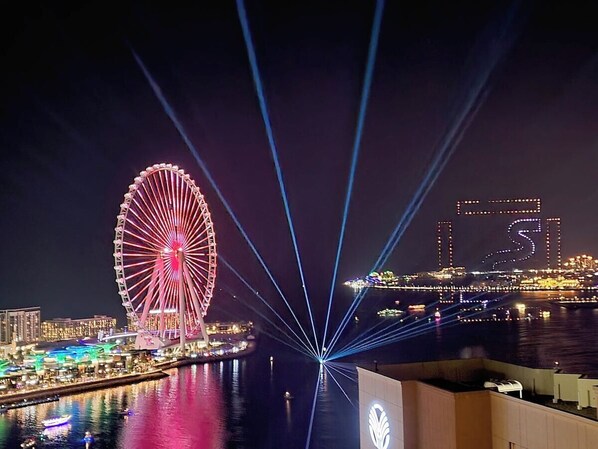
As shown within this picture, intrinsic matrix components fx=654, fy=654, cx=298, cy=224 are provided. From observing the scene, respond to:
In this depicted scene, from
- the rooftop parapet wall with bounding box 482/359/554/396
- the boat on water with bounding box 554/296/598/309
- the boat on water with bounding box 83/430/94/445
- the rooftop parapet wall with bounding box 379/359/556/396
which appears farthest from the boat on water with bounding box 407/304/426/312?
the rooftop parapet wall with bounding box 482/359/554/396

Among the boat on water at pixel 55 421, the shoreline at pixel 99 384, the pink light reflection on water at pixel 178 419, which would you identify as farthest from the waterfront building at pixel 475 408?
the shoreline at pixel 99 384

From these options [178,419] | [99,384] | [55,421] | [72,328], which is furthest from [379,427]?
[72,328]

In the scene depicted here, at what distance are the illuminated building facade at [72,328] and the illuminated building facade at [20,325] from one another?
17.9 inches

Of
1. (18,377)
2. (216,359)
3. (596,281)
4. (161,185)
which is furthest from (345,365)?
(596,281)

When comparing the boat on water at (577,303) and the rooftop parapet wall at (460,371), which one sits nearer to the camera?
the rooftop parapet wall at (460,371)

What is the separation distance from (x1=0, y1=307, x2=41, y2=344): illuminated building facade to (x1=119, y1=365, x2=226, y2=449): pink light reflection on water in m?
10.6

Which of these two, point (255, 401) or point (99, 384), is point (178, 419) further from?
point (99, 384)

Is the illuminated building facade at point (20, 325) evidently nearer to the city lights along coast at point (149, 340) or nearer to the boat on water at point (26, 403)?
the city lights along coast at point (149, 340)

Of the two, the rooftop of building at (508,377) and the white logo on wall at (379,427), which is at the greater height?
the rooftop of building at (508,377)

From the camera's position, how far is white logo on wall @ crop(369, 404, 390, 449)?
8.48 feet

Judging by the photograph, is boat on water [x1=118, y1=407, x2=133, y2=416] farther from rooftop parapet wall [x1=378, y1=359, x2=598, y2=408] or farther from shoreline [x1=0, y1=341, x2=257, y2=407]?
rooftop parapet wall [x1=378, y1=359, x2=598, y2=408]

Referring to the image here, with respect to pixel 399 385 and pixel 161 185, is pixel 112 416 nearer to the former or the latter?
pixel 161 185

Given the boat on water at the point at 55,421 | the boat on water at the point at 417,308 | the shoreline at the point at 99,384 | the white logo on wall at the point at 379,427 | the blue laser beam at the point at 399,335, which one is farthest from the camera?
the boat on water at the point at 417,308

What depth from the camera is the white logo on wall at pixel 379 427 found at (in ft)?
8.48
